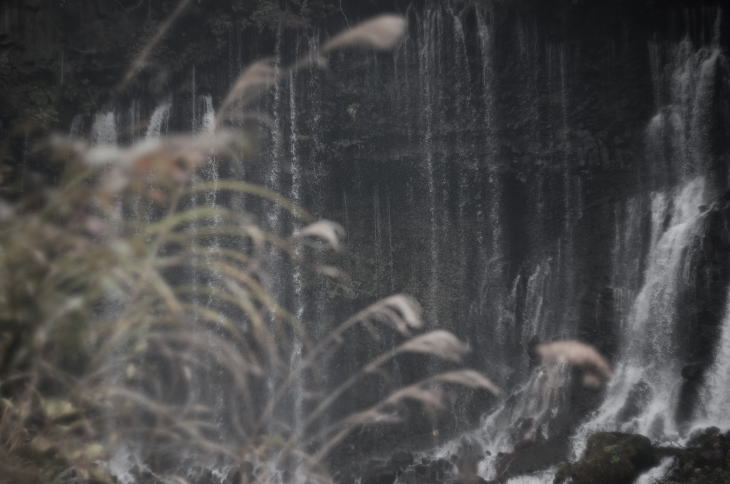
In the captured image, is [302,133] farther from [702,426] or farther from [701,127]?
[702,426]

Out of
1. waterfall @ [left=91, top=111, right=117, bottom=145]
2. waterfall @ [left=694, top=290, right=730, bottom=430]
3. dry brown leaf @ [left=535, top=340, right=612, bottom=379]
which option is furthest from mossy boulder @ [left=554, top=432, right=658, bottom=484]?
waterfall @ [left=91, top=111, right=117, bottom=145]

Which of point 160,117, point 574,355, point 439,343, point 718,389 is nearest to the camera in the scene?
point 439,343

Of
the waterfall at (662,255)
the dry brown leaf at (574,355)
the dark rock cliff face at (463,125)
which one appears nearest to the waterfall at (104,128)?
the dark rock cliff face at (463,125)

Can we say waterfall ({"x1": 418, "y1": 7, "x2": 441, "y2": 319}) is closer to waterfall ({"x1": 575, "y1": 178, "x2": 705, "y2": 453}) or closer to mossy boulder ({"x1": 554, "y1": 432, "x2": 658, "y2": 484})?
waterfall ({"x1": 575, "y1": 178, "x2": 705, "y2": 453})

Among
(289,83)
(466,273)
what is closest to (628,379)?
(466,273)

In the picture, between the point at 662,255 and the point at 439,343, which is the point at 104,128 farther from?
the point at 439,343

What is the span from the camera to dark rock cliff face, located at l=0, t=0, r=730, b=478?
467 inches

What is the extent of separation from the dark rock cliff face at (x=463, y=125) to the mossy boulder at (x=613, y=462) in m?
2.40

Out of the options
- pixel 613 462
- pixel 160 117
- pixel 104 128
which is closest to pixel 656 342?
pixel 613 462

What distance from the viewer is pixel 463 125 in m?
14.6

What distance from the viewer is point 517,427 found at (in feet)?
37.8

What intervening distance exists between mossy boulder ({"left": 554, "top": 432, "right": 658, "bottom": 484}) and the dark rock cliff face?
2402mm

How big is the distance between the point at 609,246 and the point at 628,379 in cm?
320

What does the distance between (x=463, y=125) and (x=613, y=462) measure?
9.56 metres
